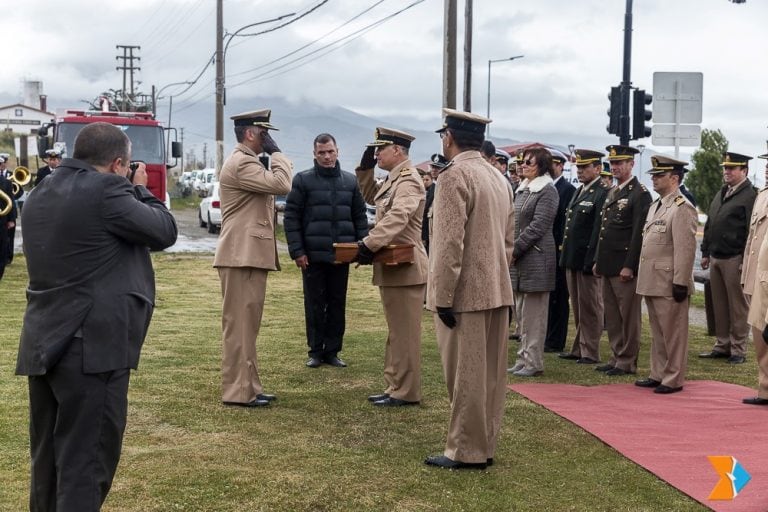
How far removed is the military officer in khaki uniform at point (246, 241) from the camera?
7855 mm

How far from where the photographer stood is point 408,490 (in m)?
5.89

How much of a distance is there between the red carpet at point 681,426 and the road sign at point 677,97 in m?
7.40

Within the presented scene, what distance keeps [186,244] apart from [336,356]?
1787 cm

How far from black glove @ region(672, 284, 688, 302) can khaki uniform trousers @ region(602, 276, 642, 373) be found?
2.81ft

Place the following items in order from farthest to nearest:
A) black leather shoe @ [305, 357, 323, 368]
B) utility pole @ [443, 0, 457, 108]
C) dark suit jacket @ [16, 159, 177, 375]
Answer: utility pole @ [443, 0, 457, 108] < black leather shoe @ [305, 357, 323, 368] < dark suit jacket @ [16, 159, 177, 375]

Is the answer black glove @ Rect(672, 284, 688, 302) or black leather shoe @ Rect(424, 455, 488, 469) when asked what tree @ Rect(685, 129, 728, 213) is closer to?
black glove @ Rect(672, 284, 688, 302)

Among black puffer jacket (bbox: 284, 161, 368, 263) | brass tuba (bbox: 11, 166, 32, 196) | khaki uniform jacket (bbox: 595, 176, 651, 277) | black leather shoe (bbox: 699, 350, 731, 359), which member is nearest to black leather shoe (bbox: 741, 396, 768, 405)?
khaki uniform jacket (bbox: 595, 176, 651, 277)

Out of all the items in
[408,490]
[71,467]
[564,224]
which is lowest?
[408,490]

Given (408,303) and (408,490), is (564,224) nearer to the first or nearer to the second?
(408,303)

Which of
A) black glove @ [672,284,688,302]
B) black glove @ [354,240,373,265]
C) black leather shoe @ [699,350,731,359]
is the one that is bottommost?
black leather shoe @ [699,350,731,359]

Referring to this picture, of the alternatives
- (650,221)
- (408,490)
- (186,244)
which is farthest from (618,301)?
(186,244)

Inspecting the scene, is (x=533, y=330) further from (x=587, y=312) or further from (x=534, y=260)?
(x=587, y=312)

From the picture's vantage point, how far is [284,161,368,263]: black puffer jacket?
9727 mm

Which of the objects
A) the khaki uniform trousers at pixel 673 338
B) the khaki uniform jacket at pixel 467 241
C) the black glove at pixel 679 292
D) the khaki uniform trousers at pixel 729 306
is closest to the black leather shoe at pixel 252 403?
the khaki uniform jacket at pixel 467 241
